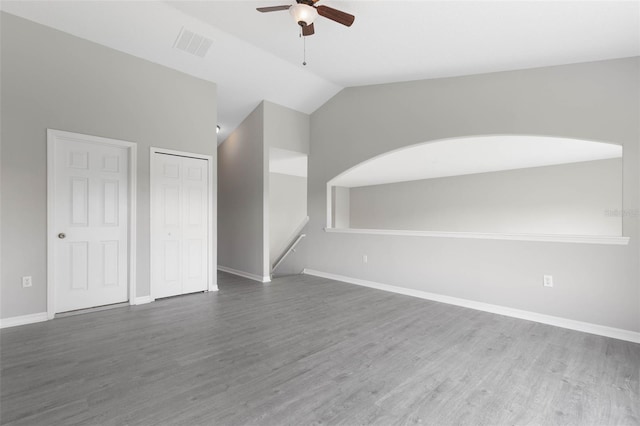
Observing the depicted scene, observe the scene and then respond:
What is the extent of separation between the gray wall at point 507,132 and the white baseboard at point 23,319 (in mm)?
4116

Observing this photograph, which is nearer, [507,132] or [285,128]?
[507,132]

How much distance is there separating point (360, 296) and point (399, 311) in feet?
2.60

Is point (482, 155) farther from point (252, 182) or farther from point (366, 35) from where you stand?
point (252, 182)

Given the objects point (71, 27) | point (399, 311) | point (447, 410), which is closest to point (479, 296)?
point (399, 311)

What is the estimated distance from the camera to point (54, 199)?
3.43 m

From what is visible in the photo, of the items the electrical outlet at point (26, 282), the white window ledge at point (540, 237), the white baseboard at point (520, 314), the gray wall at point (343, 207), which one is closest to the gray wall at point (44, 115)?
→ the electrical outlet at point (26, 282)

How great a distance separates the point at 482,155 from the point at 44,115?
6.02 m

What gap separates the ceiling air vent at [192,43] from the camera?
12.4 ft

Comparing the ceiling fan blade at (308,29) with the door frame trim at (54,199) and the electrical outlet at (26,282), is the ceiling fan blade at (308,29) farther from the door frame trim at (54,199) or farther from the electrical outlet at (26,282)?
the electrical outlet at (26,282)

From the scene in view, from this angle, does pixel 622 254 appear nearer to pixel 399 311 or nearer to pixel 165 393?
pixel 399 311

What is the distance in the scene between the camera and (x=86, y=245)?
144 inches

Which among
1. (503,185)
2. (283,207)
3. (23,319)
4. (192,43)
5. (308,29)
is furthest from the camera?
(283,207)

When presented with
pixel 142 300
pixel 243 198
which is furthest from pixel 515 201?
pixel 142 300

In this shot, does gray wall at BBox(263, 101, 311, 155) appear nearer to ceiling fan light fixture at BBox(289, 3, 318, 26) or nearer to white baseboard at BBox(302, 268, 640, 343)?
ceiling fan light fixture at BBox(289, 3, 318, 26)
